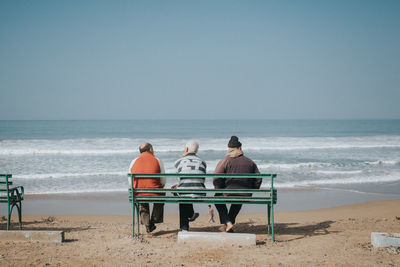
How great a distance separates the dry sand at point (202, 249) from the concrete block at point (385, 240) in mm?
98

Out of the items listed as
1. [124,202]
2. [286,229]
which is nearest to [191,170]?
[286,229]

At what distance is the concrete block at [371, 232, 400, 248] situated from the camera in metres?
4.51

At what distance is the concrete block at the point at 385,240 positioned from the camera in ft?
14.8

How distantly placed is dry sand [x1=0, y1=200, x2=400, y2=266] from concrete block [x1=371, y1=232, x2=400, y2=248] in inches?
3.8

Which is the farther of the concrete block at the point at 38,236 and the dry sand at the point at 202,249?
the concrete block at the point at 38,236

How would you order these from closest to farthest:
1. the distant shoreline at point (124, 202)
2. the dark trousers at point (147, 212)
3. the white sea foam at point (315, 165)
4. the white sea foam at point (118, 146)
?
the dark trousers at point (147, 212) → the distant shoreline at point (124, 202) → the white sea foam at point (315, 165) → the white sea foam at point (118, 146)

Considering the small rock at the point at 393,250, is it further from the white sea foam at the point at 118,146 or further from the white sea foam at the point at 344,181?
the white sea foam at the point at 118,146

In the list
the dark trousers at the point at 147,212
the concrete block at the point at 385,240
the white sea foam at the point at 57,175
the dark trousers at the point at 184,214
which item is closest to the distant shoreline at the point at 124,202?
the dark trousers at the point at 147,212

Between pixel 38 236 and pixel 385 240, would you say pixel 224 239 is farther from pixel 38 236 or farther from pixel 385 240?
pixel 38 236

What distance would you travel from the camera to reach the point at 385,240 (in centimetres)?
456

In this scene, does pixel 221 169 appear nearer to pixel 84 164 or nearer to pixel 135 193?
pixel 135 193

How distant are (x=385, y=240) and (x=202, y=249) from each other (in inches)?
89.6

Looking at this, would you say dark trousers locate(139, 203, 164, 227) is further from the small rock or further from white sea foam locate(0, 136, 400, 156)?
white sea foam locate(0, 136, 400, 156)

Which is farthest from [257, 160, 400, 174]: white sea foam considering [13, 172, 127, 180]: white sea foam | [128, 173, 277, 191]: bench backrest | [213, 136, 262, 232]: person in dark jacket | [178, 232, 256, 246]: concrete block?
[178, 232, 256, 246]: concrete block
